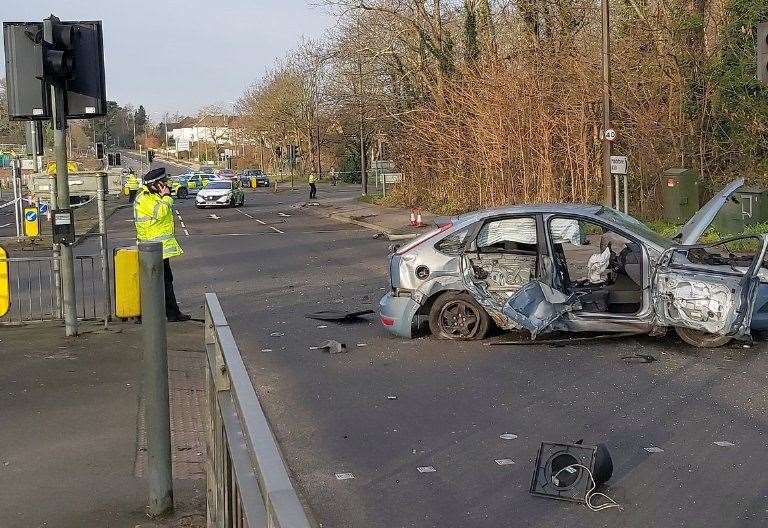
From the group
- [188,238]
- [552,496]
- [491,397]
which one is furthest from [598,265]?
[188,238]

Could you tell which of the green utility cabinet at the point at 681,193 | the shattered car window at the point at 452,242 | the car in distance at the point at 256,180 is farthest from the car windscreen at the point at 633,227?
the car in distance at the point at 256,180

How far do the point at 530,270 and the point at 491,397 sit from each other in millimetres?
2628

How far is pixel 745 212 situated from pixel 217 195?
111 feet

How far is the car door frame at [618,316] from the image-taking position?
10.3m

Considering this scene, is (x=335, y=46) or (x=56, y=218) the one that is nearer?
(x=56, y=218)

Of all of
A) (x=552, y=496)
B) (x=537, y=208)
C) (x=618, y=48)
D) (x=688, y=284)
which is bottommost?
(x=552, y=496)

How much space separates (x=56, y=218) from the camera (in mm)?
11422

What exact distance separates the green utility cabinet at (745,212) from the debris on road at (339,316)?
35.3ft

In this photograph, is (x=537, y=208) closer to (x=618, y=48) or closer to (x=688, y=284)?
(x=688, y=284)

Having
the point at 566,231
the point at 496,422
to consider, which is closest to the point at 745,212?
the point at 566,231

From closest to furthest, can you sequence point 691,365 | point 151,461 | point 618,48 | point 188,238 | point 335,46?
1. point 151,461
2. point 691,365
3. point 618,48
4. point 188,238
5. point 335,46

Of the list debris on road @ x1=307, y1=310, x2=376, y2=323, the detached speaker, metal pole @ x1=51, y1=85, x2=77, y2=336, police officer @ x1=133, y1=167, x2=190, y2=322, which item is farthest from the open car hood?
metal pole @ x1=51, y1=85, x2=77, y2=336

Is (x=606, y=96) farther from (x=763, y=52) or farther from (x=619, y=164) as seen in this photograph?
(x=763, y=52)

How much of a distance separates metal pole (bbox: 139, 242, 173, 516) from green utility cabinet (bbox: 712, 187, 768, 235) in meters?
17.4
